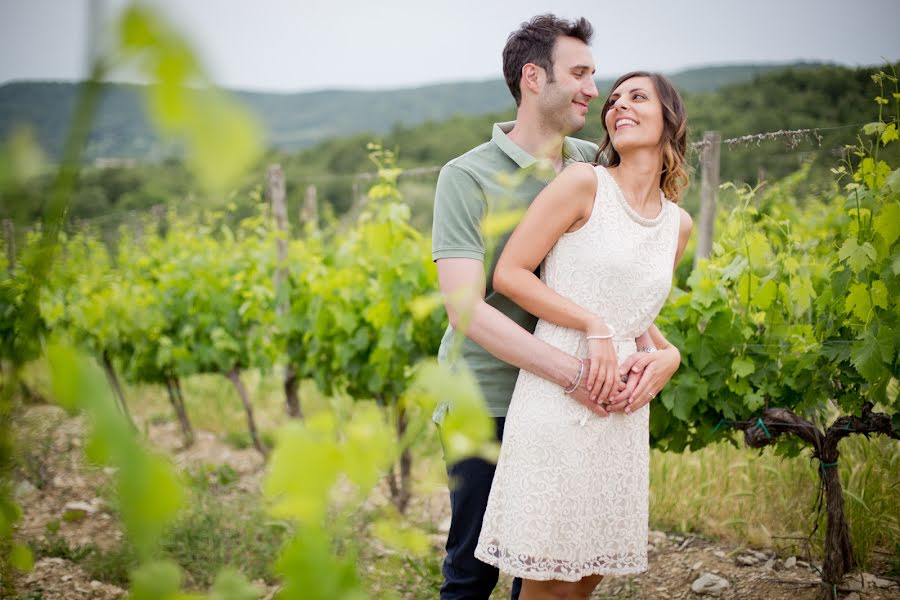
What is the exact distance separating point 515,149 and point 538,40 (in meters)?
0.39

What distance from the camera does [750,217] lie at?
3.58m

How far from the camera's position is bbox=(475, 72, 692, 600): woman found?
1905 mm

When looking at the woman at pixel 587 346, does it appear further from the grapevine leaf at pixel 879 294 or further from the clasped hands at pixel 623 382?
the grapevine leaf at pixel 879 294

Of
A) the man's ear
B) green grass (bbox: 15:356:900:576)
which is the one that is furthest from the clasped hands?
green grass (bbox: 15:356:900:576)

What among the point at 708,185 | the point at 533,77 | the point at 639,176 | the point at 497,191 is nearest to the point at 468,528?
the point at 497,191

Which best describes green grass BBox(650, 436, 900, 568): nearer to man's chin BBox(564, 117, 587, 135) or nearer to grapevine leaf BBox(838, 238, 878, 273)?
grapevine leaf BBox(838, 238, 878, 273)

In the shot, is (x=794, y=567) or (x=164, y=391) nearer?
(x=794, y=567)

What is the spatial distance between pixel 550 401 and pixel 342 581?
1.41 m

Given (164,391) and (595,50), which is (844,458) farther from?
(164,391)

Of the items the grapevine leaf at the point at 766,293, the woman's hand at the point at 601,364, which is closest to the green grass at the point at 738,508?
the grapevine leaf at the point at 766,293

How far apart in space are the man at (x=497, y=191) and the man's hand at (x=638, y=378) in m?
0.33

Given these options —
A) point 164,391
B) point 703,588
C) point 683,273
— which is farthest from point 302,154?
point 703,588

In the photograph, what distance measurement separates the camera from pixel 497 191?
6.89ft

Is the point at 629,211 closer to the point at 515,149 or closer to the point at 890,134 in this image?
the point at 515,149
